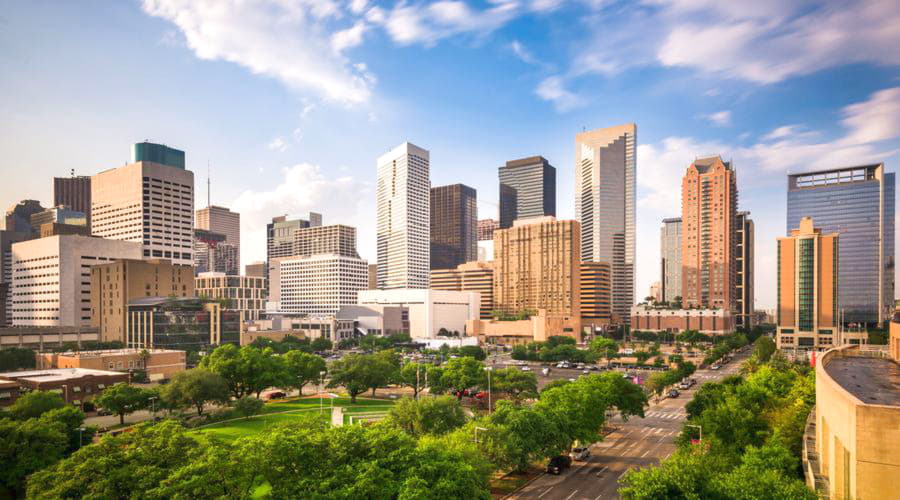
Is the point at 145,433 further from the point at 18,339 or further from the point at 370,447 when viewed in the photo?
the point at 18,339

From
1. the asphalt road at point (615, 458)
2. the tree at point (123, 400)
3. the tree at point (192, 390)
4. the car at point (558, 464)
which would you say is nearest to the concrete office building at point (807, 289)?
the asphalt road at point (615, 458)

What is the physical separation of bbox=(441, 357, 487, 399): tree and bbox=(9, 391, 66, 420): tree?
2009 inches

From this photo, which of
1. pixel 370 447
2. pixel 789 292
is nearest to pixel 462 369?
pixel 370 447

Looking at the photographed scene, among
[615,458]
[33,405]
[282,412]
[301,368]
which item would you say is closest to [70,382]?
[33,405]

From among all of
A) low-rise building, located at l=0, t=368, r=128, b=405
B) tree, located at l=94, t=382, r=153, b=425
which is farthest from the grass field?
low-rise building, located at l=0, t=368, r=128, b=405

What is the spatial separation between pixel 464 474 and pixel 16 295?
22732 cm

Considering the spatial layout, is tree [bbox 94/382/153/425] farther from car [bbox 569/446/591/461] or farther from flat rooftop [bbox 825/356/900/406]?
flat rooftop [bbox 825/356/900/406]

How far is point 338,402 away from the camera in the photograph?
89875 mm

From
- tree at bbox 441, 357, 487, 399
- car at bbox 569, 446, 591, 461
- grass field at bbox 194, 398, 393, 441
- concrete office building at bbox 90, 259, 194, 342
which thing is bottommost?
grass field at bbox 194, 398, 393, 441

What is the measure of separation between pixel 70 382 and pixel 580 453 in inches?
2851

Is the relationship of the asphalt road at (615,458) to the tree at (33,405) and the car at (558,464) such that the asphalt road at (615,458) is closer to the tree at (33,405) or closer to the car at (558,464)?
the car at (558,464)

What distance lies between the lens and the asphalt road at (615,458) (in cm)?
4758

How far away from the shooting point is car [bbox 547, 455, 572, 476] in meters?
52.8

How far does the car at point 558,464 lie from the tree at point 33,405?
181 feet
